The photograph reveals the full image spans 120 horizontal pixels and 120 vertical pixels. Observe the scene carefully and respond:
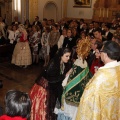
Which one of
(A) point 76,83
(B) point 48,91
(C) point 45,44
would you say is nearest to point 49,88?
(B) point 48,91

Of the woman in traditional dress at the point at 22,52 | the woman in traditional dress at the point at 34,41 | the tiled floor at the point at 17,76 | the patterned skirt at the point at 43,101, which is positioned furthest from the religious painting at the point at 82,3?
the patterned skirt at the point at 43,101

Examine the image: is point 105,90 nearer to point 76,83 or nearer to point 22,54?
point 76,83

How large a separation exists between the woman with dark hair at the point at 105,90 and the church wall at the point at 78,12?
1290cm

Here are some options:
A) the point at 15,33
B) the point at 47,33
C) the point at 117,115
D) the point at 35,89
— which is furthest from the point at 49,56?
the point at 117,115

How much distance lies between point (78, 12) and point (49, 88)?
1263cm

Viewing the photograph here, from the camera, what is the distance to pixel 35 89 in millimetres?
3943

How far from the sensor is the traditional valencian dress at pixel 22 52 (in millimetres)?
8297

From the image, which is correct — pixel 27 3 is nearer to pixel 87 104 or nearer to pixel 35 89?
pixel 35 89

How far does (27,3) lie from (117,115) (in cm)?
1228

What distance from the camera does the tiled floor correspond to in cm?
650

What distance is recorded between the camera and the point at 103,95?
286 cm

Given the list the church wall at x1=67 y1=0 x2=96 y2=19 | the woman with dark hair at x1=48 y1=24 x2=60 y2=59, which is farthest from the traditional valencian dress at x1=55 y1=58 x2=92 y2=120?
the church wall at x1=67 y1=0 x2=96 y2=19

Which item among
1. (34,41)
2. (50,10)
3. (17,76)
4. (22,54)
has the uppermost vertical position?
(50,10)

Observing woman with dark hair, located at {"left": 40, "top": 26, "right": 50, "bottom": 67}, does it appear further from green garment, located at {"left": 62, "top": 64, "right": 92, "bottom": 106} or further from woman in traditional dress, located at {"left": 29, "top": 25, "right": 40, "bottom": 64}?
green garment, located at {"left": 62, "top": 64, "right": 92, "bottom": 106}
